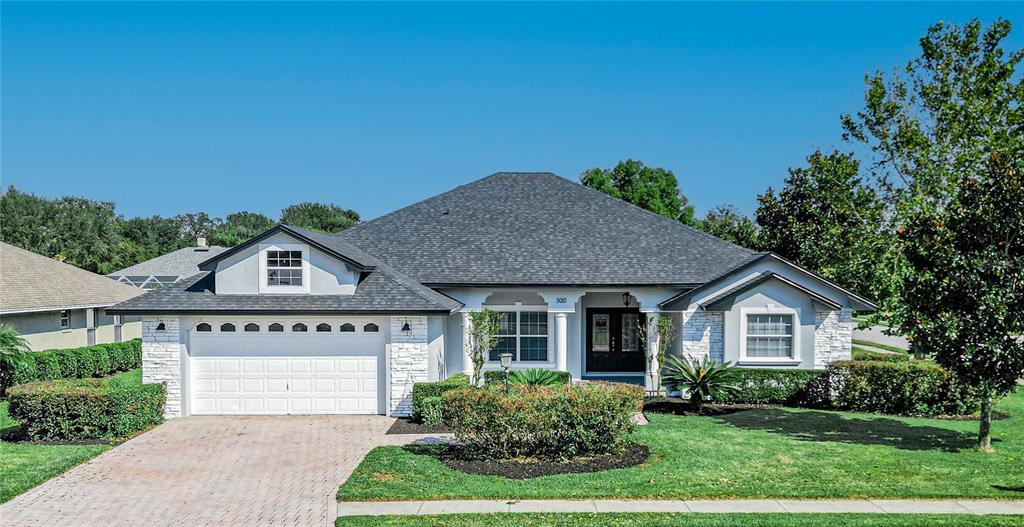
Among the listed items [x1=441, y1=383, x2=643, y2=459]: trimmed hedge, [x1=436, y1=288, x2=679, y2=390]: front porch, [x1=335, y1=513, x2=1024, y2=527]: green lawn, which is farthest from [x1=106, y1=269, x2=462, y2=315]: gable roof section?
[x1=335, y1=513, x2=1024, y2=527]: green lawn

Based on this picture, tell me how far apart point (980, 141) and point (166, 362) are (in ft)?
78.9

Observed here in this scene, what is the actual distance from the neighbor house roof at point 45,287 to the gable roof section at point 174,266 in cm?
1932

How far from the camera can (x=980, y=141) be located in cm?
2170

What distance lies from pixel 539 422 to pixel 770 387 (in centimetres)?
919

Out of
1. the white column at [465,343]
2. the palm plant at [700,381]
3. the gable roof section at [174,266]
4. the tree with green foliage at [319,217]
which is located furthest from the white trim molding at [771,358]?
the tree with green foliage at [319,217]

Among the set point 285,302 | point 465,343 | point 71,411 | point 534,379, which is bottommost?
point 71,411

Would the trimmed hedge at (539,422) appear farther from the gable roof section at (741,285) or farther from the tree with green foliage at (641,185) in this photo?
the tree with green foliage at (641,185)

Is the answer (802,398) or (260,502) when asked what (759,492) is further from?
(802,398)

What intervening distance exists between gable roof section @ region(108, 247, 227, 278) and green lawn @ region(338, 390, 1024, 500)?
4109cm

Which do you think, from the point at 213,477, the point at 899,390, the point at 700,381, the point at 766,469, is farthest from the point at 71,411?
the point at 899,390

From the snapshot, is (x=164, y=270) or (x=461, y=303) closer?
(x=461, y=303)

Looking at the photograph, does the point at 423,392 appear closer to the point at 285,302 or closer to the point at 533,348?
the point at 285,302

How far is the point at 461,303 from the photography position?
20.4m

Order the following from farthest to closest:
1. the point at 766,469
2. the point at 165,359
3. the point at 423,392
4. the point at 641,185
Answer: the point at 641,185
the point at 165,359
the point at 423,392
the point at 766,469
